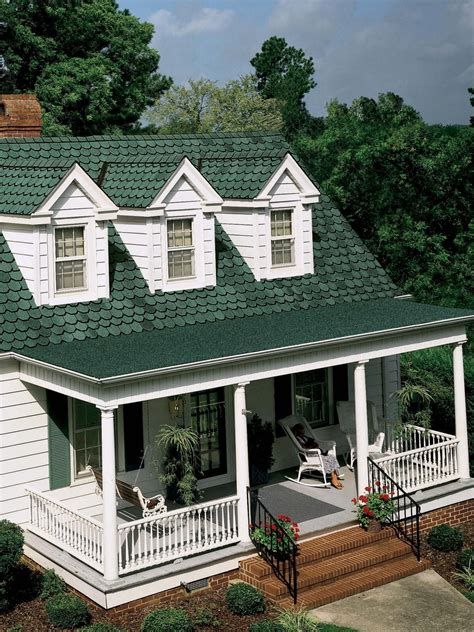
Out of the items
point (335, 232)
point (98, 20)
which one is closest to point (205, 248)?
point (335, 232)

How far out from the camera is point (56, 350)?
17.5 meters

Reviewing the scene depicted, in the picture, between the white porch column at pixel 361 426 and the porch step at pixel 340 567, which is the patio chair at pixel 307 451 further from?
the porch step at pixel 340 567

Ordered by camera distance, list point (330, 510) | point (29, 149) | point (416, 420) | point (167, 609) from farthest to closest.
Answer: point (416, 420) → point (29, 149) → point (330, 510) → point (167, 609)

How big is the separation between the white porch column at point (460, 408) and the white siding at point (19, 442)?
8.09m

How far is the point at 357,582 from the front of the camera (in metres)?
17.4

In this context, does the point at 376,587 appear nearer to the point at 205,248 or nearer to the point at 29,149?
the point at 205,248

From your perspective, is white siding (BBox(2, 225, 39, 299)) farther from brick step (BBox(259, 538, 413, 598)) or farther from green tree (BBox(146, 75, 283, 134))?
green tree (BBox(146, 75, 283, 134))

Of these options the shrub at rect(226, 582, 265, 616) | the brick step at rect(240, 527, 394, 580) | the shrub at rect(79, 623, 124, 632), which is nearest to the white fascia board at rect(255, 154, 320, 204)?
the brick step at rect(240, 527, 394, 580)

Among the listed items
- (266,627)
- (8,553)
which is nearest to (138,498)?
(8,553)

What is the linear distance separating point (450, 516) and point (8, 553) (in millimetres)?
8963

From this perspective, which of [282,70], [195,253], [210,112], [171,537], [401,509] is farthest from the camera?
[282,70]

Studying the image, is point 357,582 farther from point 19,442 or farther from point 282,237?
point 282,237

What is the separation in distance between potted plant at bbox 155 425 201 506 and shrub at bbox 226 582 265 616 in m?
1.72

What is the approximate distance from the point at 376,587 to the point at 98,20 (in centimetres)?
3628
